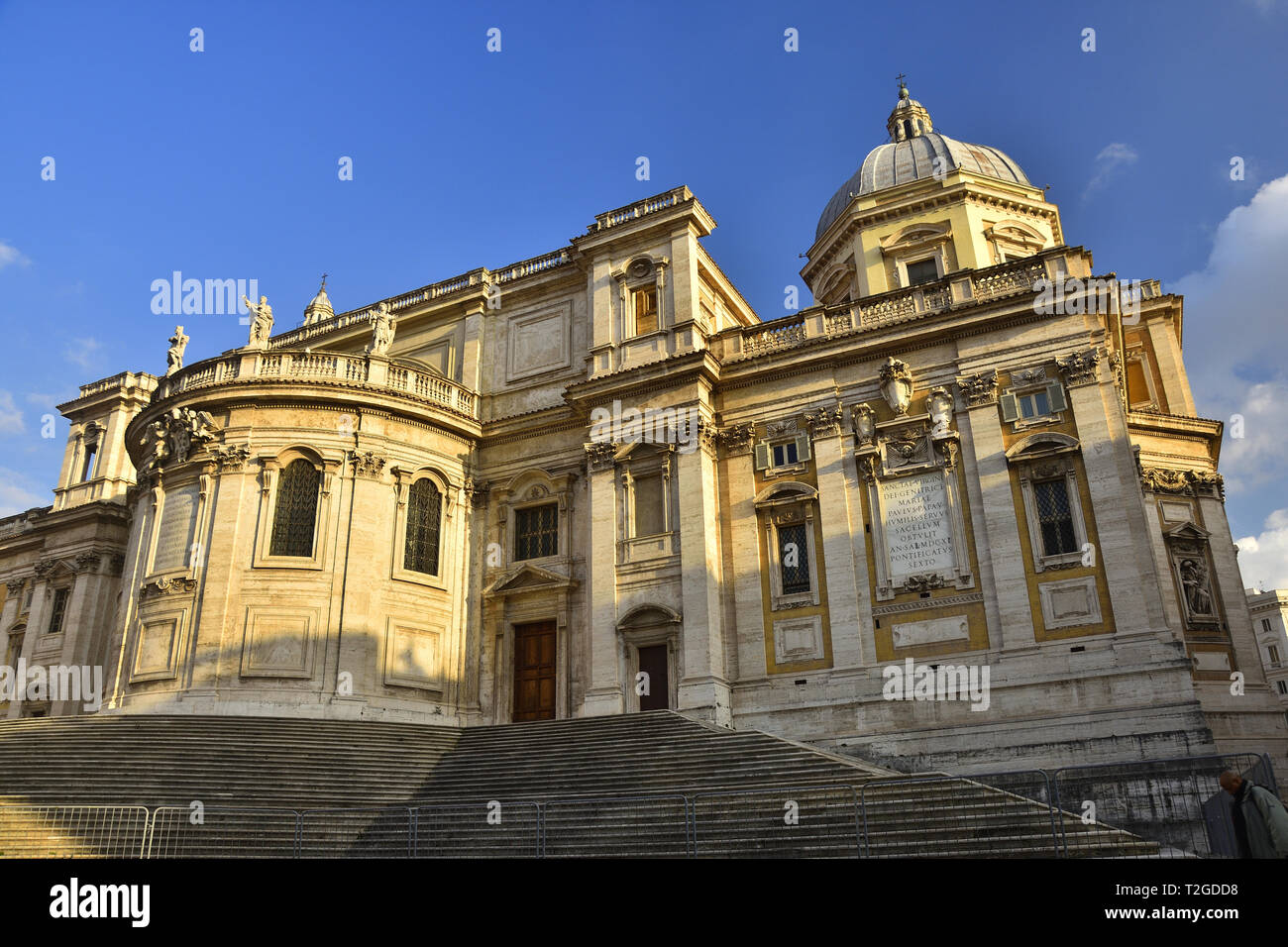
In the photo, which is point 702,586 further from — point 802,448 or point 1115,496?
point 1115,496

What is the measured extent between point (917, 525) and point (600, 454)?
327 inches

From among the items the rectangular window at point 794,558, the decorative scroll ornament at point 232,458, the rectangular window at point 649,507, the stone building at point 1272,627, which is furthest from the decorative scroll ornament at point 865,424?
the stone building at point 1272,627

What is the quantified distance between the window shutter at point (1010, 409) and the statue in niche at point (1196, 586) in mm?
9664

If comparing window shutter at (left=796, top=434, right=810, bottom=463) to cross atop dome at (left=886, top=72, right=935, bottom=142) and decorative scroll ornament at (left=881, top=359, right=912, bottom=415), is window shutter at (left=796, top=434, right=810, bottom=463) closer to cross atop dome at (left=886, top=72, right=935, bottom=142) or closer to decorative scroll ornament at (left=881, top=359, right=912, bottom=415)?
decorative scroll ornament at (left=881, top=359, right=912, bottom=415)

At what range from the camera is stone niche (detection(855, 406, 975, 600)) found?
20.5 meters

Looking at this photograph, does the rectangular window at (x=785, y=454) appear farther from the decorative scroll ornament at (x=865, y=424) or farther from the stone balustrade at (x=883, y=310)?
the stone balustrade at (x=883, y=310)

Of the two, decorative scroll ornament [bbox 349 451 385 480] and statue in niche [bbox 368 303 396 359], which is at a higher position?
statue in niche [bbox 368 303 396 359]

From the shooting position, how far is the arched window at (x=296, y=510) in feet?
78.0

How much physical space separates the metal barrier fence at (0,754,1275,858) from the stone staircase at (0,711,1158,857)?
3cm

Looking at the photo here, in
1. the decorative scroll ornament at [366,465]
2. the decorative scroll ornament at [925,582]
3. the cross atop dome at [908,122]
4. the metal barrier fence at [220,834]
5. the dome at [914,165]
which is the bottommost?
the metal barrier fence at [220,834]

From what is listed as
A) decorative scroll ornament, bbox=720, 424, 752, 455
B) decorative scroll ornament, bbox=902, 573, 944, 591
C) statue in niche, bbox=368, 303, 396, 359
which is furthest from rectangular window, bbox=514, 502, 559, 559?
→ decorative scroll ornament, bbox=902, 573, 944, 591

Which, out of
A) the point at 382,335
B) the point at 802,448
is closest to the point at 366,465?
the point at 382,335
